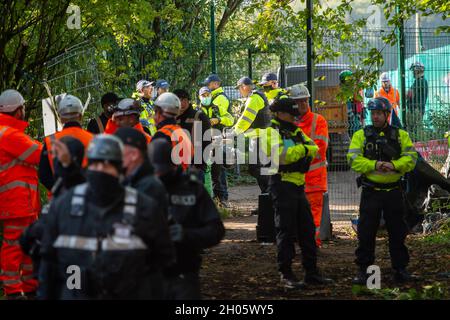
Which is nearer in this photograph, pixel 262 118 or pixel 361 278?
pixel 361 278

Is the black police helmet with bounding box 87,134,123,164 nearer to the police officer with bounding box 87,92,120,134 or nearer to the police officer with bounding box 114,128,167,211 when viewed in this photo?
the police officer with bounding box 114,128,167,211

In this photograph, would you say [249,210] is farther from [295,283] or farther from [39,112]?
[295,283]

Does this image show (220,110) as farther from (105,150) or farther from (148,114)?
(105,150)

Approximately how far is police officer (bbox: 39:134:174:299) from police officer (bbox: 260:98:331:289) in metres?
4.36

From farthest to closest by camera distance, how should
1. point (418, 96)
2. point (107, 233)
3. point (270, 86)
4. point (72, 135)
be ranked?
point (418, 96), point (270, 86), point (72, 135), point (107, 233)

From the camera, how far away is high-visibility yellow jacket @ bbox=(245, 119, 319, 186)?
1000 centimetres

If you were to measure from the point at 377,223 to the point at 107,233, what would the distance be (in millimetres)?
5073

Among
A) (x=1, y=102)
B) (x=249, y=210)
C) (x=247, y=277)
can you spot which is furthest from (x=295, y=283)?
(x=249, y=210)

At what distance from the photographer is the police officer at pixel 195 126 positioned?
12.1m

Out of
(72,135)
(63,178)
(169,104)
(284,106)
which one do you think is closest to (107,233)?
(63,178)

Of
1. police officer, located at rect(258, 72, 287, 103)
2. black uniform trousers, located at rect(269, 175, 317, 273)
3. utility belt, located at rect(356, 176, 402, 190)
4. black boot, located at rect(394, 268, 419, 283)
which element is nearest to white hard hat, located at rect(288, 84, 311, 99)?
black uniform trousers, located at rect(269, 175, 317, 273)

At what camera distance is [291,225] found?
391 inches

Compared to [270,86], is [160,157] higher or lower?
lower
